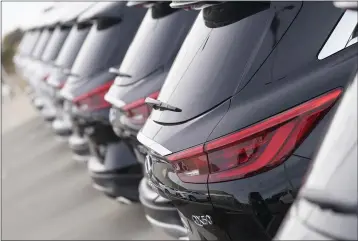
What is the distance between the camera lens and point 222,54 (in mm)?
3338

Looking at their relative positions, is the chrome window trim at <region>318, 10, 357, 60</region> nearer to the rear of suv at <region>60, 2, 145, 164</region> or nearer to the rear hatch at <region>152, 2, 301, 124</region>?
the rear hatch at <region>152, 2, 301, 124</region>

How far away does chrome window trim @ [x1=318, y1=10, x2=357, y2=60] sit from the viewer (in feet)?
9.48

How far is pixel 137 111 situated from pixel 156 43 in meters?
0.49

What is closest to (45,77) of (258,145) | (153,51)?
(153,51)

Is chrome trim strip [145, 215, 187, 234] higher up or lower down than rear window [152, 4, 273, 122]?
lower down

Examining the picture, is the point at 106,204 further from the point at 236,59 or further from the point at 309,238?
the point at 309,238

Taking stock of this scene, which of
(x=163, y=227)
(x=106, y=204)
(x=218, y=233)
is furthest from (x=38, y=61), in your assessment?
(x=218, y=233)

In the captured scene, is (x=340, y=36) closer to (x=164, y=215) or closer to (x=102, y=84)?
(x=164, y=215)

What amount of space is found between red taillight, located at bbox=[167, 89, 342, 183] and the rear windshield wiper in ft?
2.90

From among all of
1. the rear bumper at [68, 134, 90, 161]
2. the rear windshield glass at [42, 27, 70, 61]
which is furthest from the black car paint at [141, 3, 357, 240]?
the rear windshield glass at [42, 27, 70, 61]

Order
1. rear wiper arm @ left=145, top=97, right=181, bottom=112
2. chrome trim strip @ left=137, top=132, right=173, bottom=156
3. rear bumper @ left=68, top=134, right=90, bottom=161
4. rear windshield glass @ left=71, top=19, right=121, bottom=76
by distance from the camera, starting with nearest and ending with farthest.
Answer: chrome trim strip @ left=137, top=132, right=173, bottom=156
rear wiper arm @ left=145, top=97, right=181, bottom=112
rear windshield glass @ left=71, top=19, right=121, bottom=76
rear bumper @ left=68, top=134, right=90, bottom=161

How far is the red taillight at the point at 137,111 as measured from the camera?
479cm

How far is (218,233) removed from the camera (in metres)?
3.33

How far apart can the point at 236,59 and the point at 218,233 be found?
2.72ft
